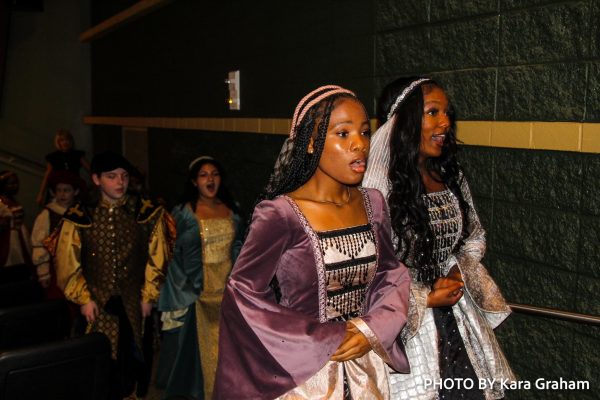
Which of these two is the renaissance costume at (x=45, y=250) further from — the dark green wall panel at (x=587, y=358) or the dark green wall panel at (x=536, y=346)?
the dark green wall panel at (x=587, y=358)

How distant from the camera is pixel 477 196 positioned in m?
3.27

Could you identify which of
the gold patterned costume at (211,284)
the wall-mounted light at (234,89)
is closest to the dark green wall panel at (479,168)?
the gold patterned costume at (211,284)

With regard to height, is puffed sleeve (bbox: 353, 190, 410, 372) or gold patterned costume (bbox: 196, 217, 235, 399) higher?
puffed sleeve (bbox: 353, 190, 410, 372)

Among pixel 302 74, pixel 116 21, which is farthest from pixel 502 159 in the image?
pixel 116 21

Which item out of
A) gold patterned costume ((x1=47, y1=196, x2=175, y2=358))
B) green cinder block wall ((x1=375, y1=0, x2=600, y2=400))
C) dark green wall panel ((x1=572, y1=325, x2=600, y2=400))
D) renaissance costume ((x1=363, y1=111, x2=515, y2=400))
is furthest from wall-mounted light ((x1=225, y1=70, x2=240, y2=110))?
dark green wall panel ((x1=572, y1=325, x2=600, y2=400))

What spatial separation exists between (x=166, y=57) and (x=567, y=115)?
5.75 metres

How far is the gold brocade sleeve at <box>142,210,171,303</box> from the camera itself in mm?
3971

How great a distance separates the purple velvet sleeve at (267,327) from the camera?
185 centimetres

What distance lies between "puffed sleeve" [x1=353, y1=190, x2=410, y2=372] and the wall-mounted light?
12.5 feet

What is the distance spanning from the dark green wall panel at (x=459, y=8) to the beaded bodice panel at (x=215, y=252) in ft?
6.04

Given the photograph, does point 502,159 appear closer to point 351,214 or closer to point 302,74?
point 351,214

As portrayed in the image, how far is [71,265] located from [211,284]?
2.84 ft

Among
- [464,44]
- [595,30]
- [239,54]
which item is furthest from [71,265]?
[595,30]

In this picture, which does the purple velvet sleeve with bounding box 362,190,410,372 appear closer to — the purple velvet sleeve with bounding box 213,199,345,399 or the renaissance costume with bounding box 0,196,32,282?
the purple velvet sleeve with bounding box 213,199,345,399
